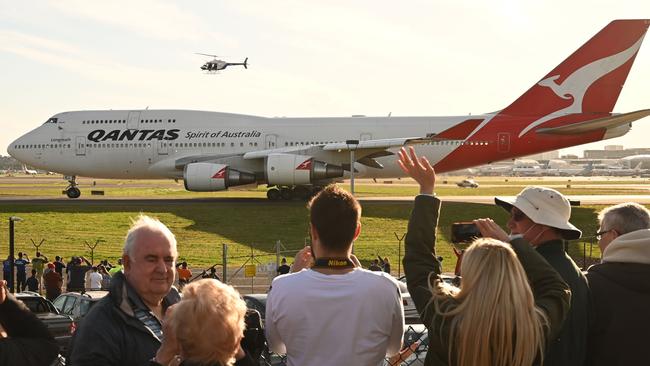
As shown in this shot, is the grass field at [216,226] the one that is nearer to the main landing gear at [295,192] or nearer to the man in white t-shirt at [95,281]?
the main landing gear at [295,192]

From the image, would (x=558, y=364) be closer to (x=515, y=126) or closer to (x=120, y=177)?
(x=515, y=126)

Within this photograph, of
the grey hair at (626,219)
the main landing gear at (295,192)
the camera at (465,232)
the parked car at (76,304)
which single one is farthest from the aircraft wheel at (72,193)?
the grey hair at (626,219)

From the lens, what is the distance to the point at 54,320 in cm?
1105

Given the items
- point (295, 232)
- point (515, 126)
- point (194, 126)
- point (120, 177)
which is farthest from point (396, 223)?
point (120, 177)

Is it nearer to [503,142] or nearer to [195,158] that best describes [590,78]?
[503,142]

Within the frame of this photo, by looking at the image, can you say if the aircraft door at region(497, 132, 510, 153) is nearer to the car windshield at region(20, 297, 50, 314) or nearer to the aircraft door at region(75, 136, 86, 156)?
the aircraft door at region(75, 136, 86, 156)

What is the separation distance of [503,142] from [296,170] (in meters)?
9.33

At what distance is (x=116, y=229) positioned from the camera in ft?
92.2

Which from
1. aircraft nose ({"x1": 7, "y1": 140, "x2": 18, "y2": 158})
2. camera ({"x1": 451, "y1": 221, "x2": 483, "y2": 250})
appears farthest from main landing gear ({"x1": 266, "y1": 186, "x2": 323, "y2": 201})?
camera ({"x1": 451, "y1": 221, "x2": 483, "y2": 250})

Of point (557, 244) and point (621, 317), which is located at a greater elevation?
point (557, 244)

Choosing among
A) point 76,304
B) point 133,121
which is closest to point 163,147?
point 133,121

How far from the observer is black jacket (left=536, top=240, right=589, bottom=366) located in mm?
4543

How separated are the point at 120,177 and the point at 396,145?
14095 mm

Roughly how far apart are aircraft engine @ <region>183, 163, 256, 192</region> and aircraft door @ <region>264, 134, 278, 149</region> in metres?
3.49
